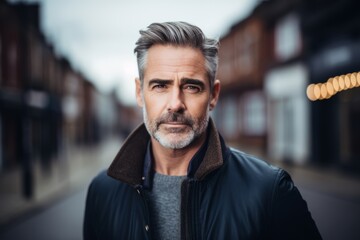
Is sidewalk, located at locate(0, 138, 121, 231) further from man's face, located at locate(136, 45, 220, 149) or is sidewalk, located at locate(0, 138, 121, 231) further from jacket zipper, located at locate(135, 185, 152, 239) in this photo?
man's face, located at locate(136, 45, 220, 149)

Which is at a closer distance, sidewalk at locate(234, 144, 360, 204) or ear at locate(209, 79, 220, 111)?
ear at locate(209, 79, 220, 111)

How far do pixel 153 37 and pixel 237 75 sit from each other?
105 feet

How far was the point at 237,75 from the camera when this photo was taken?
33.7 meters

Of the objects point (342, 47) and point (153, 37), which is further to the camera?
point (342, 47)

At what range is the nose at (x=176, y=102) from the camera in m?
2.23

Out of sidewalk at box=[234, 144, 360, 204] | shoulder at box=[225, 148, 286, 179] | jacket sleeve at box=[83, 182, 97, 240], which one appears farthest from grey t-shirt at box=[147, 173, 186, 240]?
sidewalk at box=[234, 144, 360, 204]

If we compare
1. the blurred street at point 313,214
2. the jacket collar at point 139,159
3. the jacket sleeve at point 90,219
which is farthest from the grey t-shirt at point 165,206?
the blurred street at point 313,214

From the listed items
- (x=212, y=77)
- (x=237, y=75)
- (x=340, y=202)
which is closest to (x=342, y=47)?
(x=340, y=202)

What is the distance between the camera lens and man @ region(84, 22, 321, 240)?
7.05 feet

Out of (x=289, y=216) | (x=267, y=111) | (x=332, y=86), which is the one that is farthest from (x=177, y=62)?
(x=267, y=111)

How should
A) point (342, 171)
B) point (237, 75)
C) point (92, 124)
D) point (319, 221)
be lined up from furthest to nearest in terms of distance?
1. point (92, 124)
2. point (237, 75)
3. point (342, 171)
4. point (319, 221)

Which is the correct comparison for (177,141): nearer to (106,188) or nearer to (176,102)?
(176,102)

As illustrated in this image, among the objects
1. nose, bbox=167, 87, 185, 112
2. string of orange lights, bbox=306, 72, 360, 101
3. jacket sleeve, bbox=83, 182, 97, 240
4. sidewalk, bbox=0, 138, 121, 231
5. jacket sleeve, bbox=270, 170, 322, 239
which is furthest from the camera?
string of orange lights, bbox=306, 72, 360, 101

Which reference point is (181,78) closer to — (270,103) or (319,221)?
(319,221)
